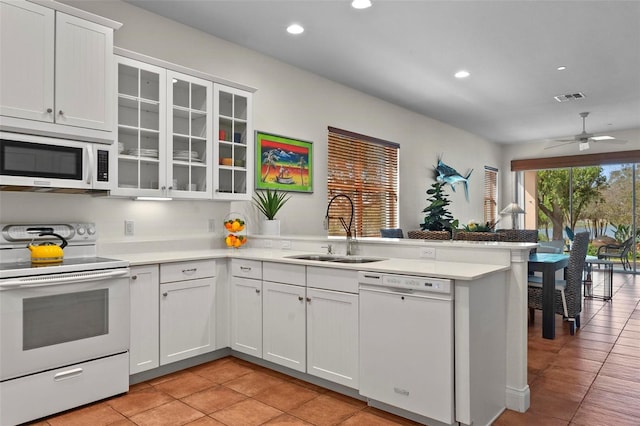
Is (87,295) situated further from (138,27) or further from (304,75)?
(304,75)

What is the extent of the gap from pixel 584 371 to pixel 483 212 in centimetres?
617

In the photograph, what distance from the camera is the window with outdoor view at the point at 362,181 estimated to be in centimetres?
532

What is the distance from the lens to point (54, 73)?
263 centimetres

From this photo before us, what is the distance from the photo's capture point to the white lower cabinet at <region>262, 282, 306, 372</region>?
9.55 feet

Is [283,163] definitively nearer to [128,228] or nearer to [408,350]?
[128,228]

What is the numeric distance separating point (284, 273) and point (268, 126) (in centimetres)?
198

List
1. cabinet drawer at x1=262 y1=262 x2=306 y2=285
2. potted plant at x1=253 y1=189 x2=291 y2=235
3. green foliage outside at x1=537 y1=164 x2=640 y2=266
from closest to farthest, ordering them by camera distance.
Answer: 1. cabinet drawer at x1=262 y1=262 x2=306 y2=285
2. potted plant at x1=253 y1=189 x2=291 y2=235
3. green foliage outside at x1=537 y1=164 x2=640 y2=266

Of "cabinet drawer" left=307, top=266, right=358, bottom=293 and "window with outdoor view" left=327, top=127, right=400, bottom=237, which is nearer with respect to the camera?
"cabinet drawer" left=307, top=266, right=358, bottom=293

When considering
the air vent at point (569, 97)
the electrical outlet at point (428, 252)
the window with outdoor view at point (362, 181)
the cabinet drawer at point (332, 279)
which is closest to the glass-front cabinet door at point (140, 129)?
the cabinet drawer at point (332, 279)

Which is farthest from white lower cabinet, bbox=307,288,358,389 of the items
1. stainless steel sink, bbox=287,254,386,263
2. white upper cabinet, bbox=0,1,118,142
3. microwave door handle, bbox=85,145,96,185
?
white upper cabinet, bbox=0,1,118,142

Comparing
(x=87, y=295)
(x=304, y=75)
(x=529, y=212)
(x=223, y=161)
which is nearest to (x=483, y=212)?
(x=529, y=212)

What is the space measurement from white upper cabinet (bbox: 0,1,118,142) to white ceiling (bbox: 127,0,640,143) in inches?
34.5

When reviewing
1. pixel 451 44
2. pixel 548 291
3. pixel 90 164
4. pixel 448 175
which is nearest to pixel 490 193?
pixel 448 175

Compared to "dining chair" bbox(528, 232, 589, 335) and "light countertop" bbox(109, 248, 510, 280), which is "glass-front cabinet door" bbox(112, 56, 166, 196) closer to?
"light countertop" bbox(109, 248, 510, 280)
